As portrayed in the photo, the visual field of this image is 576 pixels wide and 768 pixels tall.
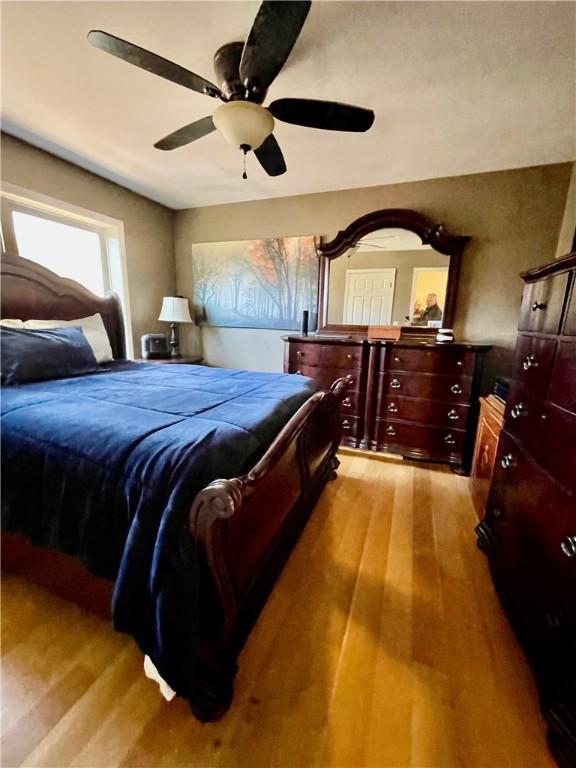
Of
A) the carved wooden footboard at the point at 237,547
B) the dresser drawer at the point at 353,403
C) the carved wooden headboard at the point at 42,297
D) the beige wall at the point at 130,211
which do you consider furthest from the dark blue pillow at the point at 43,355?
the dresser drawer at the point at 353,403

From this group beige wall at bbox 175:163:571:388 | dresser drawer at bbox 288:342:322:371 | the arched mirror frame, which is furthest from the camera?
dresser drawer at bbox 288:342:322:371

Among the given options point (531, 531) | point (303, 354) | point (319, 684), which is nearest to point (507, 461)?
point (531, 531)

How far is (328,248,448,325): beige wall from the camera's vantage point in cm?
280

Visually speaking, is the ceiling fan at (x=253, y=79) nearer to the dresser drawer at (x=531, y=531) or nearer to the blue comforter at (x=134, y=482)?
the blue comforter at (x=134, y=482)

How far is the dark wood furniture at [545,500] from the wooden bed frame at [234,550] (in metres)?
0.89

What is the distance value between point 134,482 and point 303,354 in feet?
7.16

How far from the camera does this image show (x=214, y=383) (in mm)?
1880

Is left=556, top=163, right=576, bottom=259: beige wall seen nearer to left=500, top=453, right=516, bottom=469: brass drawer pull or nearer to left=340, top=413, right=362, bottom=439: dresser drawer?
left=500, top=453, right=516, bottom=469: brass drawer pull

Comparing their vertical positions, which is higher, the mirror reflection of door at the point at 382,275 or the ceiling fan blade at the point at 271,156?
the ceiling fan blade at the point at 271,156

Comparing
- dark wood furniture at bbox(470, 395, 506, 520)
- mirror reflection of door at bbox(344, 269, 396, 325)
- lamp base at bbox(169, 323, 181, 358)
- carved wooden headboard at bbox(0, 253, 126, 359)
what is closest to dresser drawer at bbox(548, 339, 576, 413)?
dark wood furniture at bbox(470, 395, 506, 520)

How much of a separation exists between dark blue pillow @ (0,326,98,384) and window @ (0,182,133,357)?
809 mm

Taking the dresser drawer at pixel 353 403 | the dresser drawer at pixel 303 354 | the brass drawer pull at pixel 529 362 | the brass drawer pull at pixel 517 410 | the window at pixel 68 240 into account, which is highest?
the window at pixel 68 240

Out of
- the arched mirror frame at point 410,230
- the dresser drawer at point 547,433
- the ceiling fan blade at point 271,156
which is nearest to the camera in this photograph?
the dresser drawer at point 547,433

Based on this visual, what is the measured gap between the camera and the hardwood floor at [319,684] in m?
0.88
